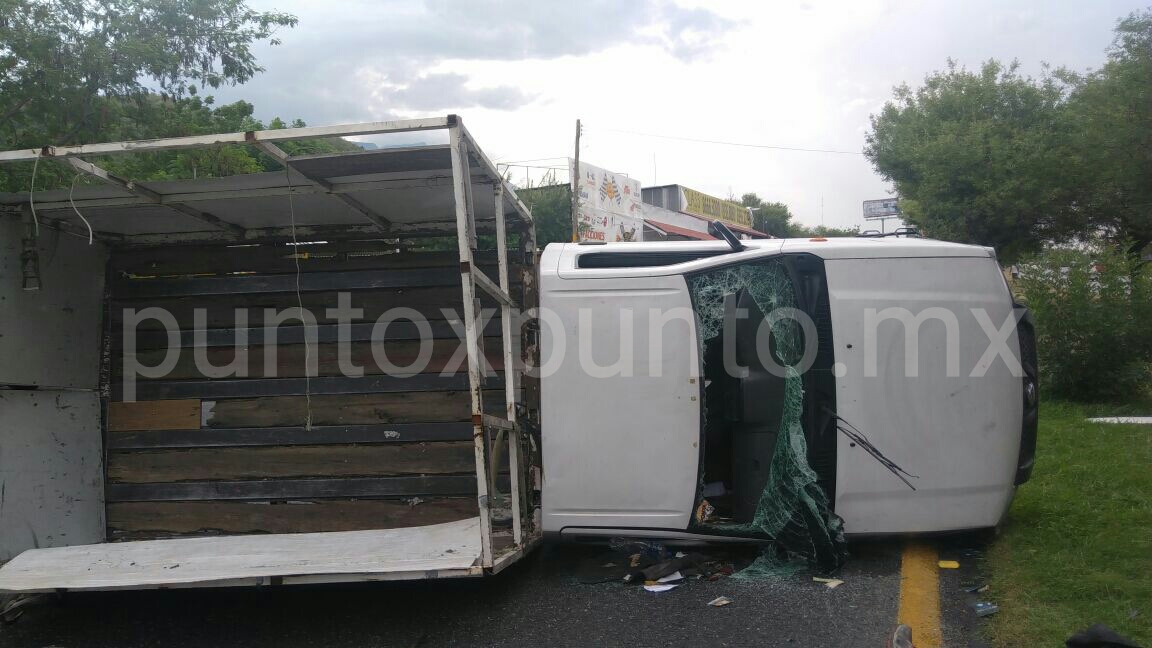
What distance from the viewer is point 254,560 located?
4.25 m

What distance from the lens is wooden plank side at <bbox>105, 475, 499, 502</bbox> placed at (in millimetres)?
5484

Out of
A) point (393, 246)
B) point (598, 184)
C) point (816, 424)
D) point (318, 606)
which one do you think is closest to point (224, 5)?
point (393, 246)

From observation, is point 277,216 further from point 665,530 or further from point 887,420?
point 887,420

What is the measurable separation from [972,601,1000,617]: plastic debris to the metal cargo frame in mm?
2222

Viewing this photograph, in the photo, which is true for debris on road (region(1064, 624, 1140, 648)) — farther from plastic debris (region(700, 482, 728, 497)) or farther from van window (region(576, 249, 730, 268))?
van window (region(576, 249, 730, 268))

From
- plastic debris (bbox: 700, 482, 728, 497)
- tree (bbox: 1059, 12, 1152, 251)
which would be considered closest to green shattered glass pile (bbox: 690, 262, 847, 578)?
plastic debris (bbox: 700, 482, 728, 497)

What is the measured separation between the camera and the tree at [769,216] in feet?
168

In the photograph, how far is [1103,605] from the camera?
357 cm

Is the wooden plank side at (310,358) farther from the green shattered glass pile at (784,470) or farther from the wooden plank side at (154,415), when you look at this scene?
the green shattered glass pile at (784,470)

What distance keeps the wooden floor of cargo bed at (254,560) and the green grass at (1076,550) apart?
2.52 meters

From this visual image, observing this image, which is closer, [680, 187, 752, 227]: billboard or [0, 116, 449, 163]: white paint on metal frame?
[0, 116, 449, 163]: white paint on metal frame

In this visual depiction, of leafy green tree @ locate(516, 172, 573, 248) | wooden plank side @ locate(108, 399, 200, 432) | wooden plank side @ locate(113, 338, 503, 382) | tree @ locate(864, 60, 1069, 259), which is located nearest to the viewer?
wooden plank side @ locate(113, 338, 503, 382)

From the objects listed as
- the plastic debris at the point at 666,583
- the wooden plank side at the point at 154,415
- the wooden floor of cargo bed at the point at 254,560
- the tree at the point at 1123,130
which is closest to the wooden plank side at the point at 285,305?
the wooden plank side at the point at 154,415

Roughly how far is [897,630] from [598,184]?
2123cm
